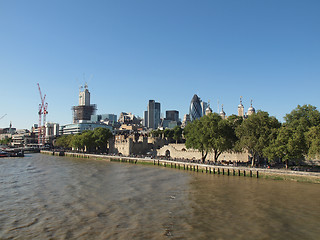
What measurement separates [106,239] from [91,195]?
14.9 metres

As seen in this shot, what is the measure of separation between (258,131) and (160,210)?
33256mm

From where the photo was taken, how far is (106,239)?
18797 millimetres

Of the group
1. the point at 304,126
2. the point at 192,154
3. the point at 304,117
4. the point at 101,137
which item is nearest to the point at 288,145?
the point at 304,126

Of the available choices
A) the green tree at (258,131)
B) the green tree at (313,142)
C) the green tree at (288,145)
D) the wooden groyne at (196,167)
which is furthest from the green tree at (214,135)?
the green tree at (313,142)

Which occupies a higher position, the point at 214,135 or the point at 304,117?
the point at 304,117

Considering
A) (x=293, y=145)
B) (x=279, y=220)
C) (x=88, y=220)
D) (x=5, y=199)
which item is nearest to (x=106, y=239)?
(x=88, y=220)

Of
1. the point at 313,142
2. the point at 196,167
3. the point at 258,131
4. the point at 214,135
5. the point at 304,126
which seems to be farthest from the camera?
the point at 214,135

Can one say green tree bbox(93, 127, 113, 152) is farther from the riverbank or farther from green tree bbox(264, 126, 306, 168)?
green tree bbox(264, 126, 306, 168)

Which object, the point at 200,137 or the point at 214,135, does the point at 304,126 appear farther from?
the point at 200,137

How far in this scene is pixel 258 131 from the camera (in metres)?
52.4

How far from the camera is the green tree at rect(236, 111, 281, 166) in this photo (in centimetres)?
5022

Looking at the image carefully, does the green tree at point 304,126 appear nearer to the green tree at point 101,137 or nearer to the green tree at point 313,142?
the green tree at point 313,142

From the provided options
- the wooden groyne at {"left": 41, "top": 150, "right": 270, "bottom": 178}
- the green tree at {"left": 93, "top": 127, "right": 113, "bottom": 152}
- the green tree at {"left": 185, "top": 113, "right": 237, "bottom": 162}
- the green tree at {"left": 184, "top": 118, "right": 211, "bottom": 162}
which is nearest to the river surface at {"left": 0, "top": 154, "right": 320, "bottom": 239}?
the wooden groyne at {"left": 41, "top": 150, "right": 270, "bottom": 178}

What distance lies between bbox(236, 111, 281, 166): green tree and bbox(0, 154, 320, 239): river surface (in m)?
11.0
